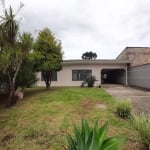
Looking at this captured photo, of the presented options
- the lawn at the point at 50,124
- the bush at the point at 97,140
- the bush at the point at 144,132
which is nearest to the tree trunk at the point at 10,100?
the lawn at the point at 50,124

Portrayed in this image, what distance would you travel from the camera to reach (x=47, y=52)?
69.2 feet

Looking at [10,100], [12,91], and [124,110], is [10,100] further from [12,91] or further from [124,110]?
[124,110]

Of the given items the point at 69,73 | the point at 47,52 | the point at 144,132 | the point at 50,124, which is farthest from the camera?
the point at 69,73

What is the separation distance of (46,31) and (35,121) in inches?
523

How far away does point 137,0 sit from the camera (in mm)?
13188

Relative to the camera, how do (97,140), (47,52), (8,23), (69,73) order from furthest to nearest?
(69,73)
(47,52)
(8,23)
(97,140)

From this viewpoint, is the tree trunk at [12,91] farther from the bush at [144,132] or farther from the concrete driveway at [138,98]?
the bush at [144,132]

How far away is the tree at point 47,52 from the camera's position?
2056 centimetres

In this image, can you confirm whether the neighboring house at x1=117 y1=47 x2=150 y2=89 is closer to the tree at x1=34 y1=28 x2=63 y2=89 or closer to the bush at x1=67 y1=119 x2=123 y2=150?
the tree at x1=34 y1=28 x2=63 y2=89

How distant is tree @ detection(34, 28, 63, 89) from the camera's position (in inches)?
809

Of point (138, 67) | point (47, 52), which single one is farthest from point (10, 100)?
point (138, 67)

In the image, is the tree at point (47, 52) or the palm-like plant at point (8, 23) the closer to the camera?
the palm-like plant at point (8, 23)

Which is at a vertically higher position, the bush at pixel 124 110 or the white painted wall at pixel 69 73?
the white painted wall at pixel 69 73

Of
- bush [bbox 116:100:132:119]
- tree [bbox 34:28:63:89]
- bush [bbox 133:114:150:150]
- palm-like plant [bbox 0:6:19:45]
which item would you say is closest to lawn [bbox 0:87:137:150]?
bush [bbox 116:100:132:119]
